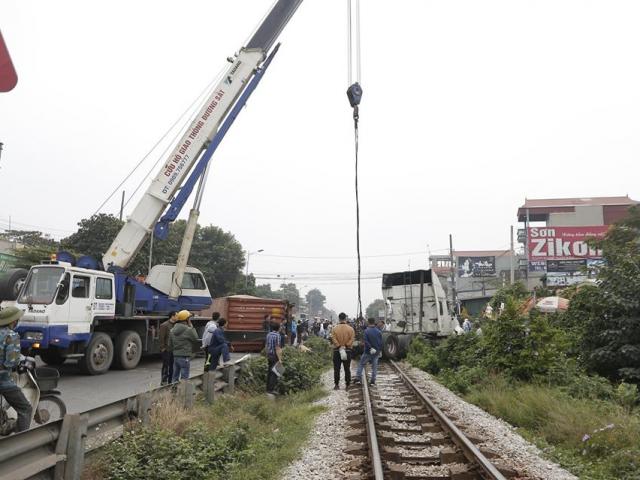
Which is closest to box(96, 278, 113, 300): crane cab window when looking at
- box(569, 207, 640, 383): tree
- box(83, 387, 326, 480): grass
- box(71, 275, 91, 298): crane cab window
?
box(71, 275, 91, 298): crane cab window

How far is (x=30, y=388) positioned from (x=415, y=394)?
7592 mm

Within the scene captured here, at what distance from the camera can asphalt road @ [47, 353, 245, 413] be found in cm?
990

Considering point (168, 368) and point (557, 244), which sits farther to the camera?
point (557, 244)

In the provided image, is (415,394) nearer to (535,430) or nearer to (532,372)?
(532,372)

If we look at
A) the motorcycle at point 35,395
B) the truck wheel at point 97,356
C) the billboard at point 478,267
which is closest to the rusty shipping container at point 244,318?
the truck wheel at point 97,356

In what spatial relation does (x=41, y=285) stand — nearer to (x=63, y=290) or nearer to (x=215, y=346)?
(x=63, y=290)

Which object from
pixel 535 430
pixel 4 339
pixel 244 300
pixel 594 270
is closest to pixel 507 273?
pixel 244 300

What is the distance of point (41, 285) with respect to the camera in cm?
1240

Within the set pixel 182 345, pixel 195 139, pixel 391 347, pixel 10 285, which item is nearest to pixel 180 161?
pixel 195 139

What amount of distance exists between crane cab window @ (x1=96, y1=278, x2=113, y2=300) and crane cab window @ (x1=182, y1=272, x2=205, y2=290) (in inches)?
134

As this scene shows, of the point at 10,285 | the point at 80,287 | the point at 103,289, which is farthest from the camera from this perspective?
the point at 103,289

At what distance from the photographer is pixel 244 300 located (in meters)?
21.3

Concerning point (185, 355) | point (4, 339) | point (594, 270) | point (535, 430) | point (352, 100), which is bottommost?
point (535, 430)

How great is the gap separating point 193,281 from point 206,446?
471 inches
